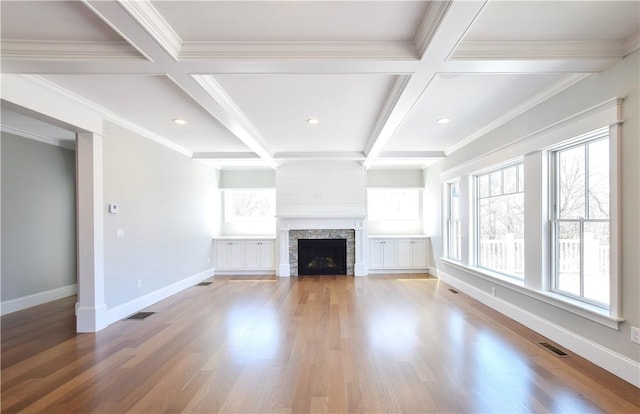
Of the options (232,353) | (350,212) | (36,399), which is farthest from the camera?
(350,212)

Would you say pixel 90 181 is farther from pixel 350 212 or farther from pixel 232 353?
pixel 350 212

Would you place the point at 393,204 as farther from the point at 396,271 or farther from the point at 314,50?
the point at 314,50

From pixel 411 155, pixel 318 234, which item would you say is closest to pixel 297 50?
pixel 411 155

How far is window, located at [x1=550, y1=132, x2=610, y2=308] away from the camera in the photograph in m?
2.77

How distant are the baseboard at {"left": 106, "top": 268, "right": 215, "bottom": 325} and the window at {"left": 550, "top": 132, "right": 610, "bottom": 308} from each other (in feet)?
17.2

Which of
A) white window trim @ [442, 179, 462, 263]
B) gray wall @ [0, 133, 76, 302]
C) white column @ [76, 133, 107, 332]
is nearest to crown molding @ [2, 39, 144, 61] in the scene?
white column @ [76, 133, 107, 332]

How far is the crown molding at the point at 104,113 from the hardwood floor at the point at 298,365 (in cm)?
256

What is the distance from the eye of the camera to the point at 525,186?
3662 mm

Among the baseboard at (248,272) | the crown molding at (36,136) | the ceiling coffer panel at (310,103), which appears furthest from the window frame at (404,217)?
the crown molding at (36,136)

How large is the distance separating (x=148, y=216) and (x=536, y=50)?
4999 mm

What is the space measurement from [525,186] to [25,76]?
17.5ft

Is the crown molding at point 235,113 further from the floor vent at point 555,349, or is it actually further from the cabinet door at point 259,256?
the floor vent at point 555,349

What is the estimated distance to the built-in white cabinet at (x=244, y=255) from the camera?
708 centimetres

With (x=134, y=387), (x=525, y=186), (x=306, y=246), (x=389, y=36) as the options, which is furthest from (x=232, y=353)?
(x=306, y=246)
